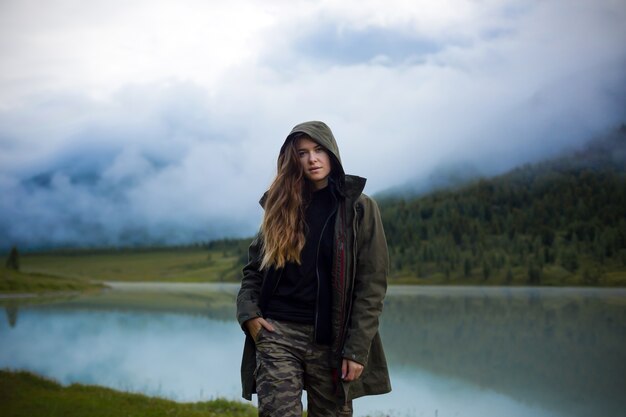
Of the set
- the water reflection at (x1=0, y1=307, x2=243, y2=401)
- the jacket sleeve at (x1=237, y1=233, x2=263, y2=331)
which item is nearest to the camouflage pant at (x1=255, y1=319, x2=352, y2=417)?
the jacket sleeve at (x1=237, y1=233, x2=263, y2=331)

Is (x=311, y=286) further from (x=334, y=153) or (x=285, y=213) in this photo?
(x=334, y=153)

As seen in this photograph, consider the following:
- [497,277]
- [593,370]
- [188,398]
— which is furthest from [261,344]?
[497,277]

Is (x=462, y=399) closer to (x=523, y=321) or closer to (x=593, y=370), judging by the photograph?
(x=593, y=370)

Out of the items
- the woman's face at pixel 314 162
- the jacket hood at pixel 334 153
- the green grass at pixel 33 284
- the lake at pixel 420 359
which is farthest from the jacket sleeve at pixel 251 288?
the green grass at pixel 33 284

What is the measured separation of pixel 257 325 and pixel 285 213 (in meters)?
0.96

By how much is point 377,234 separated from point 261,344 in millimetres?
1276

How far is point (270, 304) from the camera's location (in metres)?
5.04

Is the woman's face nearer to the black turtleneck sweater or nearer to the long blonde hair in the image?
the long blonde hair

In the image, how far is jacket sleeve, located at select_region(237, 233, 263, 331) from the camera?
16.3 feet

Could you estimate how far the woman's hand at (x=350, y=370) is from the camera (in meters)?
4.68

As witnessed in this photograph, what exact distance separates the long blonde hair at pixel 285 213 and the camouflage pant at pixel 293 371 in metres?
0.55

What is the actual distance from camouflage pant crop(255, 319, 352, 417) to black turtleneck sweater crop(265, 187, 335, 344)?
83mm

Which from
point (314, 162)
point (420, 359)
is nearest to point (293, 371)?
point (314, 162)

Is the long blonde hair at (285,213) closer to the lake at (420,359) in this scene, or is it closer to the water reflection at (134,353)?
the lake at (420,359)
